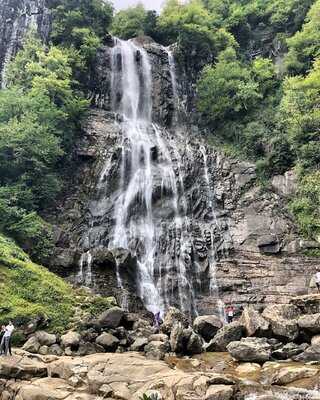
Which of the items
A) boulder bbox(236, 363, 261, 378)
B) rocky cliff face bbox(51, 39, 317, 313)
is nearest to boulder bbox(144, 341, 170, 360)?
boulder bbox(236, 363, 261, 378)

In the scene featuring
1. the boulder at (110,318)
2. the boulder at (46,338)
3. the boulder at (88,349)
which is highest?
the boulder at (110,318)

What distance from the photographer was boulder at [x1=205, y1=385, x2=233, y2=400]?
9719 millimetres

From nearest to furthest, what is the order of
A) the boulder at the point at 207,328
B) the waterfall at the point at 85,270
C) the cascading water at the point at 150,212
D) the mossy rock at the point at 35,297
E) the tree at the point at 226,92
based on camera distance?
the mossy rock at the point at 35,297 < the boulder at the point at 207,328 < the waterfall at the point at 85,270 < the cascading water at the point at 150,212 < the tree at the point at 226,92

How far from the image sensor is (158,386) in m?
10.6

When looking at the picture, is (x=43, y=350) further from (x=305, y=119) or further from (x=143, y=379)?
(x=305, y=119)

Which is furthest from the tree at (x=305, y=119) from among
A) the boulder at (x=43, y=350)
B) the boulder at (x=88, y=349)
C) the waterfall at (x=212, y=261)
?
the boulder at (x=43, y=350)

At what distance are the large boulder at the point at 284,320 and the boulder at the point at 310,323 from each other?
263 mm

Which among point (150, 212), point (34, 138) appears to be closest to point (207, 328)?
point (150, 212)

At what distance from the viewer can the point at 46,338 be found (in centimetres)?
1533

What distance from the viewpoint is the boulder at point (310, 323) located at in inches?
557

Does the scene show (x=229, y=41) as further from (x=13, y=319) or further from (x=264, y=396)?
(x=264, y=396)

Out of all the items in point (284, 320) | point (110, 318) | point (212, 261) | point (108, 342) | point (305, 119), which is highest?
point (305, 119)

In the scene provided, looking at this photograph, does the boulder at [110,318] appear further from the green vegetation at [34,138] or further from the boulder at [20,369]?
the green vegetation at [34,138]

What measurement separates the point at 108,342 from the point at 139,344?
1.08 m
